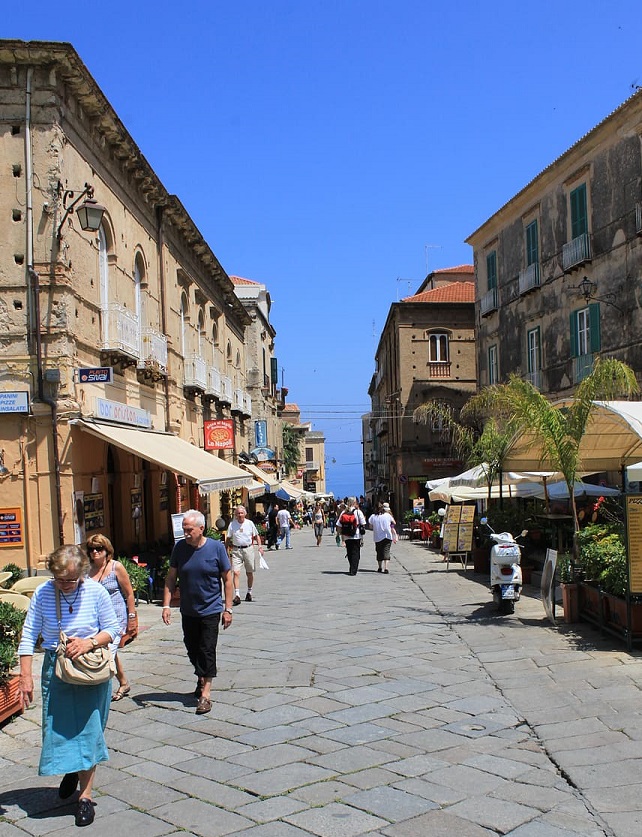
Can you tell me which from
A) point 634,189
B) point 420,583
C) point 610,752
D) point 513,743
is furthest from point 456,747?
point 634,189

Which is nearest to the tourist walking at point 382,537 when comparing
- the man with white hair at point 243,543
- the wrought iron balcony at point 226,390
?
the man with white hair at point 243,543

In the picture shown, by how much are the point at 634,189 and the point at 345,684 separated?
15.7 meters

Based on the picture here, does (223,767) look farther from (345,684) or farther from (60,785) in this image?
(345,684)

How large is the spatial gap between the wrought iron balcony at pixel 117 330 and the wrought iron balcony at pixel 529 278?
536 inches

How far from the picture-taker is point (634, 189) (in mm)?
19281

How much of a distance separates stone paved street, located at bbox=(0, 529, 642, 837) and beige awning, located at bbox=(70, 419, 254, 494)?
3.66 m

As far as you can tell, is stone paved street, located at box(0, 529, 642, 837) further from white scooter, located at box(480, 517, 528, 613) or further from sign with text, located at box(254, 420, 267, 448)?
sign with text, located at box(254, 420, 267, 448)

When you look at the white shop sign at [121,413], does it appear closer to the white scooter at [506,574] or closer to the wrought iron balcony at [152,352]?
the wrought iron balcony at [152,352]

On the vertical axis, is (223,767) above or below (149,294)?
below

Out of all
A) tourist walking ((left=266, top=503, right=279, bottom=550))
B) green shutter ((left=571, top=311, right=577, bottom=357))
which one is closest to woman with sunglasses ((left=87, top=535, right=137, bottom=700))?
green shutter ((left=571, top=311, right=577, bottom=357))

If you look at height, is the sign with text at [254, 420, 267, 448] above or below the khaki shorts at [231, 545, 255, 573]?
above

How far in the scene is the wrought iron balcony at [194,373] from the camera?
69.1 feet

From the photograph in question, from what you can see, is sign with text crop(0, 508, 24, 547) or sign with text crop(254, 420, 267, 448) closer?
sign with text crop(0, 508, 24, 547)

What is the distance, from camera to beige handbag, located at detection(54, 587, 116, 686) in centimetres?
459
